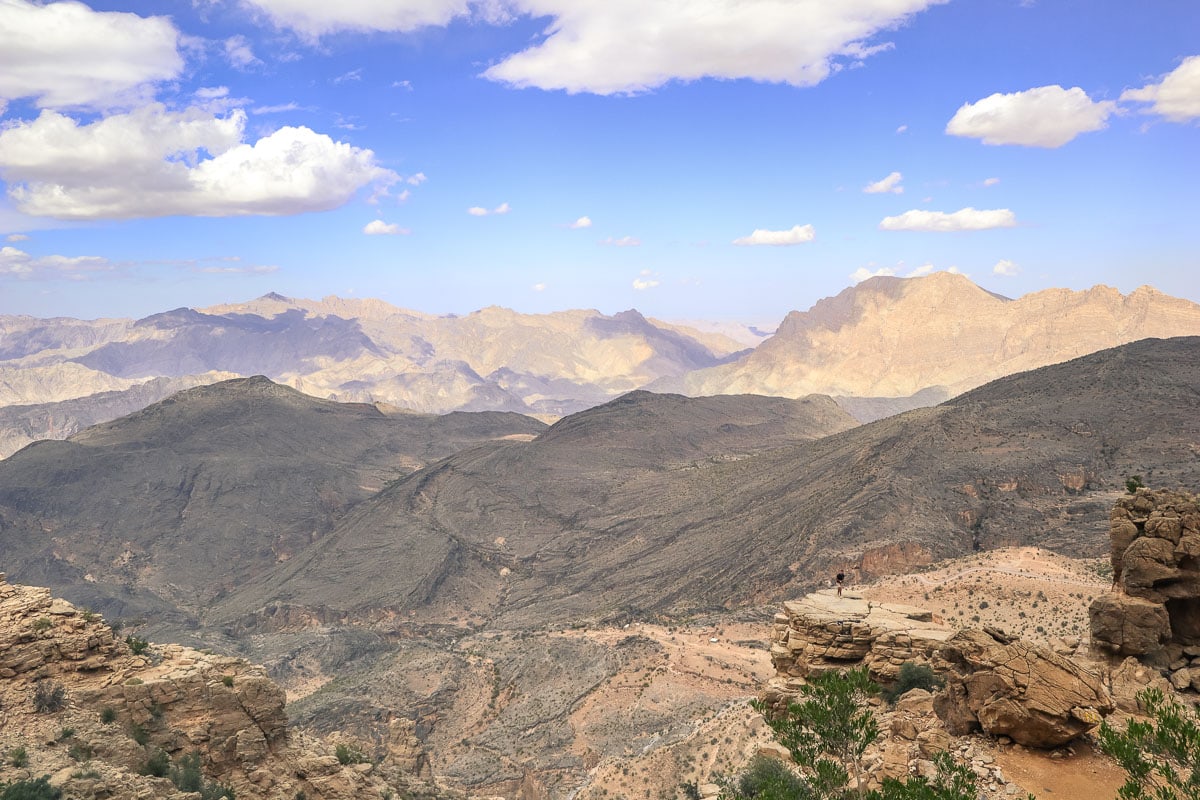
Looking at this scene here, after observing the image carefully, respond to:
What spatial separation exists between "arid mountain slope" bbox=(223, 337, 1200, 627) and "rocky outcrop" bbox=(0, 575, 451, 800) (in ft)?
150

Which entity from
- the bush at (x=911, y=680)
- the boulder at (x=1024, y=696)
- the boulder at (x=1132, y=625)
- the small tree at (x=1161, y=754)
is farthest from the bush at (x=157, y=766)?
the boulder at (x=1132, y=625)

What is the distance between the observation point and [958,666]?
56.9 ft

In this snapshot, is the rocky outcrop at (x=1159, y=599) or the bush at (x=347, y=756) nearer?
the rocky outcrop at (x=1159, y=599)

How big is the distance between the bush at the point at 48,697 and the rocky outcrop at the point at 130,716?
2 cm

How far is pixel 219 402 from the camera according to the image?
530 ft

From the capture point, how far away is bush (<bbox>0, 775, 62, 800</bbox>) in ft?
46.1

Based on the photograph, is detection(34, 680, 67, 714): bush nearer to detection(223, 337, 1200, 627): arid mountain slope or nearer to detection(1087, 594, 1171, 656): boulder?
detection(1087, 594, 1171, 656): boulder

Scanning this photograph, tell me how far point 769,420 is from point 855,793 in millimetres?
153456

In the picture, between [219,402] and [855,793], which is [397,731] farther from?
[219,402]

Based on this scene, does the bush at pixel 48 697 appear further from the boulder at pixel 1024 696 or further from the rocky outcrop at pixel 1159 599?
the rocky outcrop at pixel 1159 599

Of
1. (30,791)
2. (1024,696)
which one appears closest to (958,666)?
(1024,696)

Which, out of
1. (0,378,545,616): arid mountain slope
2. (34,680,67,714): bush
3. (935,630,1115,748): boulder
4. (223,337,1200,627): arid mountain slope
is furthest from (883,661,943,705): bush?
(0,378,545,616): arid mountain slope

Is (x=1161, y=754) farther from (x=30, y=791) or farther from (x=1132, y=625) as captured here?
(x=30, y=791)

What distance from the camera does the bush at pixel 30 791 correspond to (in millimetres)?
14062
